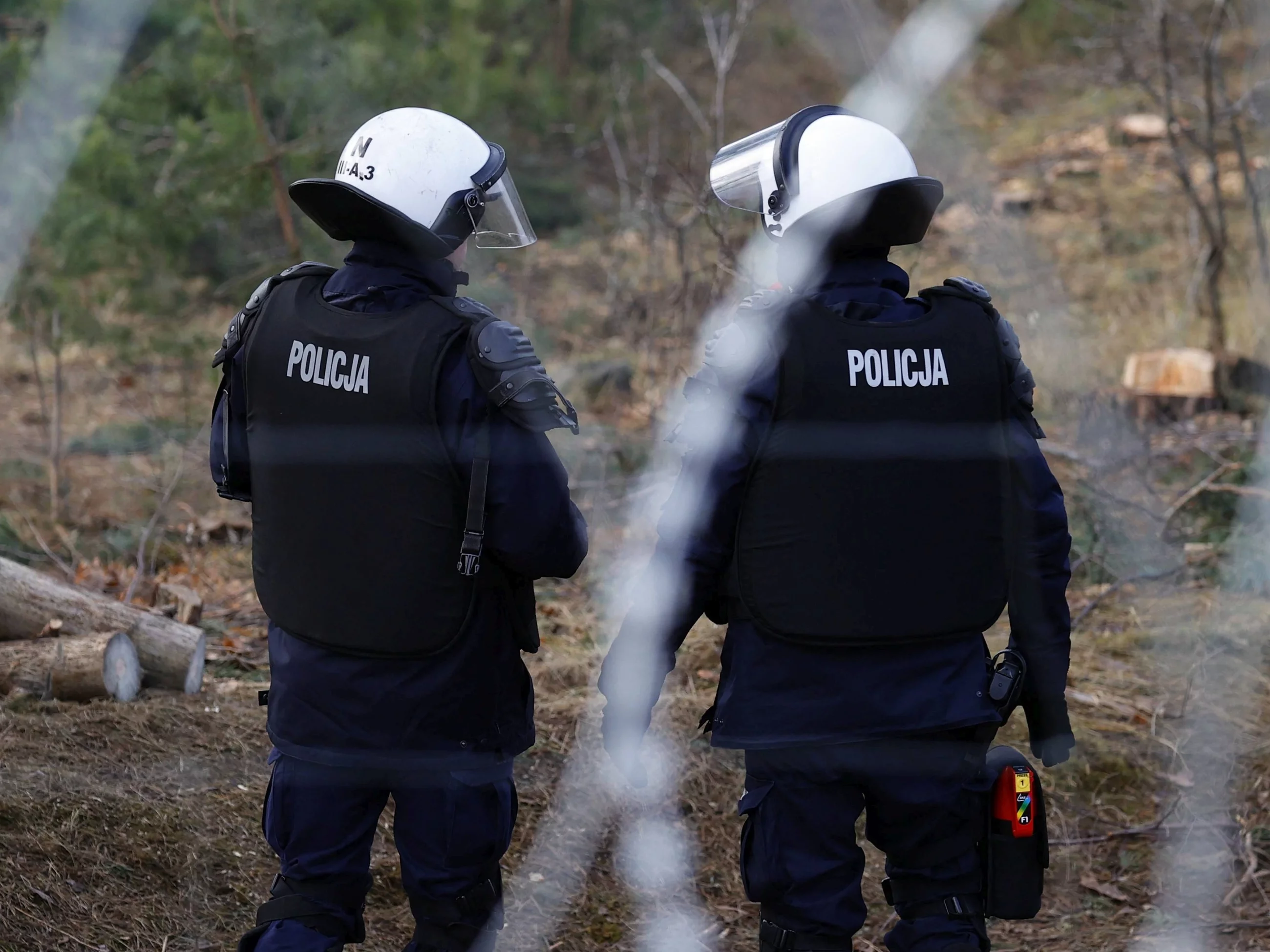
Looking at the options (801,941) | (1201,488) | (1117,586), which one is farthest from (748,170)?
(1201,488)

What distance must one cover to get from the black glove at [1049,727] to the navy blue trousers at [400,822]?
110 cm

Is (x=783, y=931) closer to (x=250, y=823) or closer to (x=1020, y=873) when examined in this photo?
(x=1020, y=873)

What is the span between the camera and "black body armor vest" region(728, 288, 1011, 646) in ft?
7.48

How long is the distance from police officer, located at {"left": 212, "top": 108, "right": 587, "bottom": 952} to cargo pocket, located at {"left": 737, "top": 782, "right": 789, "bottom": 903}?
472 mm

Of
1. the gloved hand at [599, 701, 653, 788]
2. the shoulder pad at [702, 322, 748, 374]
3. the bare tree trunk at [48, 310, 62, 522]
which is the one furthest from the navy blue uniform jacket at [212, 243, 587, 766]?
the bare tree trunk at [48, 310, 62, 522]

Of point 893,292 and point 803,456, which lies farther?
point 893,292

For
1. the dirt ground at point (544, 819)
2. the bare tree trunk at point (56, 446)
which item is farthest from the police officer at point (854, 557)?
the bare tree trunk at point (56, 446)

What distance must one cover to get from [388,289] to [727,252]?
317cm

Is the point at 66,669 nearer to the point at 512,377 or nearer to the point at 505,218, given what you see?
the point at 505,218

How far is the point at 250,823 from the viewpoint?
3.52 m

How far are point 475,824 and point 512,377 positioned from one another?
871mm

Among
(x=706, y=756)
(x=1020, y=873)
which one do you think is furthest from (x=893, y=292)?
(x=706, y=756)

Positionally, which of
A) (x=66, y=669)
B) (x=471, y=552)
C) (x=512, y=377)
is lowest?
(x=66, y=669)

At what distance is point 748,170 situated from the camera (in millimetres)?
2570
